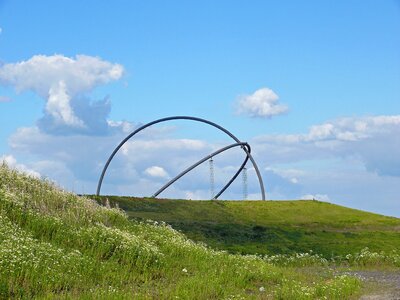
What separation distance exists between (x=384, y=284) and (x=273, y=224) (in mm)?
29426

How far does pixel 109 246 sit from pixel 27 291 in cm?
606

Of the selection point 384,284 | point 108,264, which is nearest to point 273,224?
point 384,284

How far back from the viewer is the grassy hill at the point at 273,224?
41.3 meters

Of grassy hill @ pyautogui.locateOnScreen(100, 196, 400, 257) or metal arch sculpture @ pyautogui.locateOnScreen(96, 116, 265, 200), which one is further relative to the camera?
metal arch sculpture @ pyautogui.locateOnScreen(96, 116, 265, 200)

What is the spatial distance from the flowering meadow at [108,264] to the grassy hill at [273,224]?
1061 cm

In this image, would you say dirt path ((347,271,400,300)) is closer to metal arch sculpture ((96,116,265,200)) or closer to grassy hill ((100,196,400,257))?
grassy hill ((100,196,400,257))

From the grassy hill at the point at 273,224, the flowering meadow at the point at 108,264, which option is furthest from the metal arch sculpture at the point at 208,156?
the flowering meadow at the point at 108,264

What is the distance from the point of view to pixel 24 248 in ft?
63.8

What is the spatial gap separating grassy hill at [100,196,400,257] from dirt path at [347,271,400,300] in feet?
31.7

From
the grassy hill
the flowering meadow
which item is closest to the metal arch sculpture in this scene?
the grassy hill

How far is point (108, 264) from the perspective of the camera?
2095 centimetres

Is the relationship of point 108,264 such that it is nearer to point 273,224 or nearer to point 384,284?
point 384,284

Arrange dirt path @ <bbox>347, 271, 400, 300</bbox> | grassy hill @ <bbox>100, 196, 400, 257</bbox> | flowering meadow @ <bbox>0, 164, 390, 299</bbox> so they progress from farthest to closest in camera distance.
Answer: grassy hill @ <bbox>100, 196, 400, 257</bbox>
dirt path @ <bbox>347, 271, 400, 300</bbox>
flowering meadow @ <bbox>0, 164, 390, 299</bbox>

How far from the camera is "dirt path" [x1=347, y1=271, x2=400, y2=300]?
19938mm
